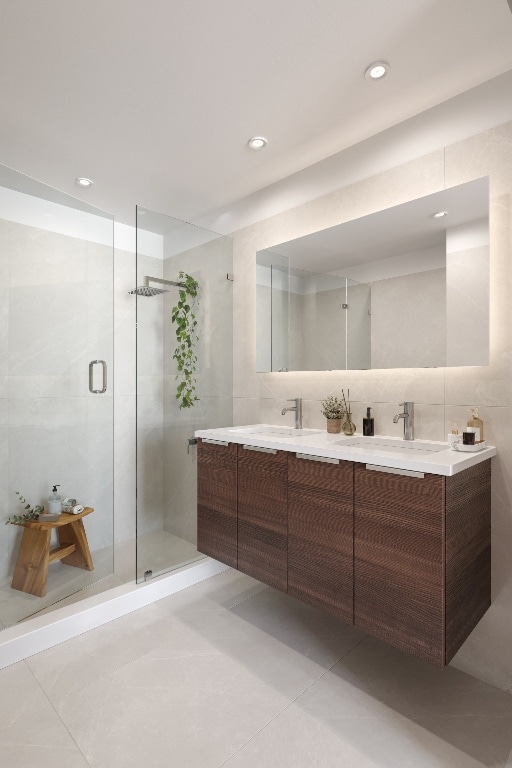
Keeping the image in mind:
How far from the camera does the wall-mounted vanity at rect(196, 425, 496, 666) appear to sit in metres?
1.42

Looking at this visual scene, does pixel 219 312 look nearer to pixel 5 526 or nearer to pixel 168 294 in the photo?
pixel 168 294

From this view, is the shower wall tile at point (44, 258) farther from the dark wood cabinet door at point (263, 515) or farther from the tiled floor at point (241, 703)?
the tiled floor at point (241, 703)

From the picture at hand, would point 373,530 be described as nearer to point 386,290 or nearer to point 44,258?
point 386,290

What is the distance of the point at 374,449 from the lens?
1.88 meters

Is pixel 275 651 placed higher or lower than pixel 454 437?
lower

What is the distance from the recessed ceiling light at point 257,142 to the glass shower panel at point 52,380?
95 cm

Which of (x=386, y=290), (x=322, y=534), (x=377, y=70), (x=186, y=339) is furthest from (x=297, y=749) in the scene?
(x=377, y=70)

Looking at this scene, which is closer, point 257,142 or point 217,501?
point 257,142

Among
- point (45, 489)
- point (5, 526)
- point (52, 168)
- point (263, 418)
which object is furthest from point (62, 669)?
point (52, 168)

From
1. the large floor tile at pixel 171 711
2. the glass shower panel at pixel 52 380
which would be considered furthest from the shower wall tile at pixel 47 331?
the large floor tile at pixel 171 711

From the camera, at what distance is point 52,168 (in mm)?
2418

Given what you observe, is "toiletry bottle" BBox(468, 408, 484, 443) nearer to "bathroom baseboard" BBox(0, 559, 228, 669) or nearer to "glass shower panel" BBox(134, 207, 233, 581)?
"glass shower panel" BBox(134, 207, 233, 581)

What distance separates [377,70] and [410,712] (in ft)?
8.21

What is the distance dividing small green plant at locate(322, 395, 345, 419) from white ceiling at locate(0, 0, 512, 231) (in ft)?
3.95
